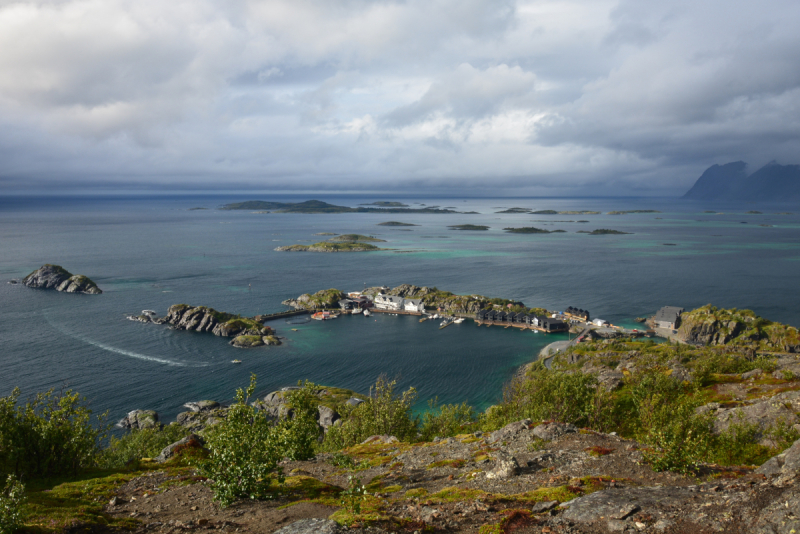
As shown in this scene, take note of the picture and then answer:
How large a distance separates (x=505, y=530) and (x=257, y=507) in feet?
33.7

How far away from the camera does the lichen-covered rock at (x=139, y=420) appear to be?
60312 mm

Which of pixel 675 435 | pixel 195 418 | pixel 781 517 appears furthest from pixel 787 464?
pixel 195 418

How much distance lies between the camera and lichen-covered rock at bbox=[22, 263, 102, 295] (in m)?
137

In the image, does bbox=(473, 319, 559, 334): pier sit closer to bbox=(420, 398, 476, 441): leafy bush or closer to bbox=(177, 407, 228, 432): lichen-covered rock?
bbox=(420, 398, 476, 441): leafy bush

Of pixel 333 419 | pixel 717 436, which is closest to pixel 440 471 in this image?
pixel 717 436

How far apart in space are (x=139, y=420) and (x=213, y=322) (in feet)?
148

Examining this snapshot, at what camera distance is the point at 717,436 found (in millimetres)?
32938

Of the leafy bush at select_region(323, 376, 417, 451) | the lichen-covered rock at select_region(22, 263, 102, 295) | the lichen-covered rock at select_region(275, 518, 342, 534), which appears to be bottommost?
the leafy bush at select_region(323, 376, 417, 451)

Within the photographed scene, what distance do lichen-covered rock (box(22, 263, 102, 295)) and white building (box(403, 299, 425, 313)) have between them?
96.7m

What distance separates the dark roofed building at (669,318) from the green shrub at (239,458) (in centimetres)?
11328

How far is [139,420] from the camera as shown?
61.5 metres

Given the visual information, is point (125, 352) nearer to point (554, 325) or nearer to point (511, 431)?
point (511, 431)

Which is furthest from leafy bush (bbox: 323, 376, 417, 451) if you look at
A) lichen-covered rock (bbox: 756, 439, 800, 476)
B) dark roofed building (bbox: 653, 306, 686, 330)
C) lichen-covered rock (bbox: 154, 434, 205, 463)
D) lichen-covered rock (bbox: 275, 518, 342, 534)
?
dark roofed building (bbox: 653, 306, 686, 330)

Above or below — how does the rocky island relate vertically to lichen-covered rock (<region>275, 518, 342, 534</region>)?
below
